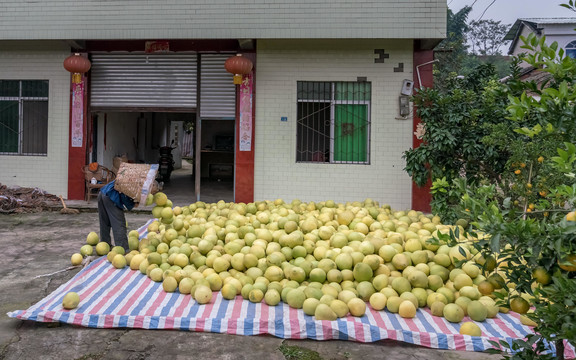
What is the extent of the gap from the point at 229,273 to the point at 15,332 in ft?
6.22

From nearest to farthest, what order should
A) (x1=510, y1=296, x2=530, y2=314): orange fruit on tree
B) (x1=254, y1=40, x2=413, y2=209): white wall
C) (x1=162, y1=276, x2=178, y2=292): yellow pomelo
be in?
(x1=510, y1=296, x2=530, y2=314): orange fruit on tree, (x1=162, y1=276, x2=178, y2=292): yellow pomelo, (x1=254, y1=40, x2=413, y2=209): white wall

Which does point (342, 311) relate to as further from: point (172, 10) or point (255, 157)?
point (172, 10)

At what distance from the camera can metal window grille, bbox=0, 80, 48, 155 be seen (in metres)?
11.5

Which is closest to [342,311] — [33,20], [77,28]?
[77,28]

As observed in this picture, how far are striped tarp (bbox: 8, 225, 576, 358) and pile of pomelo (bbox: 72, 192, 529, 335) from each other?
0.09 m

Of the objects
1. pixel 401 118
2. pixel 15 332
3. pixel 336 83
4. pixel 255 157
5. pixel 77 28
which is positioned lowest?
pixel 15 332

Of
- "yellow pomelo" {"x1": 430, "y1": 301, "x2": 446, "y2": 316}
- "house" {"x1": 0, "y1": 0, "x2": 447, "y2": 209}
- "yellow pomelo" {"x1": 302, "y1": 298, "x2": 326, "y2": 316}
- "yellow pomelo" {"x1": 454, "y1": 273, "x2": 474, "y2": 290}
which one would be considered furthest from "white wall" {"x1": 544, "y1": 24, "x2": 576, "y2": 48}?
"yellow pomelo" {"x1": 302, "y1": 298, "x2": 326, "y2": 316}

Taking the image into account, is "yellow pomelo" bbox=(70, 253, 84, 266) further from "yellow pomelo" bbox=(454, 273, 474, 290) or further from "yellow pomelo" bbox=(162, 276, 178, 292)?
"yellow pomelo" bbox=(454, 273, 474, 290)

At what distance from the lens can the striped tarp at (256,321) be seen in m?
3.73

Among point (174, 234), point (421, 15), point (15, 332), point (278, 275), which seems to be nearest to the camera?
point (15, 332)

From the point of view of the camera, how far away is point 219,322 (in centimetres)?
394

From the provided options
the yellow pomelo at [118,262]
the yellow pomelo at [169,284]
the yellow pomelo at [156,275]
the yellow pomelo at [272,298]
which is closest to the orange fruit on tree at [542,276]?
the yellow pomelo at [272,298]

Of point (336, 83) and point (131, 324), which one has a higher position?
point (336, 83)

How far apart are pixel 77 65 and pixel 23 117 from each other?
2302 mm
